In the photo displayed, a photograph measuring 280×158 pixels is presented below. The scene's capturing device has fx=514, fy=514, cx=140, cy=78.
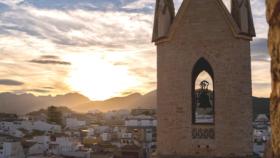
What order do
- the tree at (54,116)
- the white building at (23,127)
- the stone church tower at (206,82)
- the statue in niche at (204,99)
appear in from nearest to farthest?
the stone church tower at (206,82)
the statue in niche at (204,99)
the white building at (23,127)
the tree at (54,116)

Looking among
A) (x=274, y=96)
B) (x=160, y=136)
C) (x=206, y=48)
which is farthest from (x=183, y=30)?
(x=274, y=96)

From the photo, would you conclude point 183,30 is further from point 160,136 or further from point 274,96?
point 274,96

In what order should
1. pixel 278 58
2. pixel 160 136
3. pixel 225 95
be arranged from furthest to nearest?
pixel 160 136 → pixel 225 95 → pixel 278 58

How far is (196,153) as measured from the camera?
12477 millimetres

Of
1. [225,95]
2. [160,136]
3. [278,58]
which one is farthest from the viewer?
[160,136]


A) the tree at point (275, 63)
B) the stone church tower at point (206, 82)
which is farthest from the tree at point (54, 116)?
the tree at point (275, 63)

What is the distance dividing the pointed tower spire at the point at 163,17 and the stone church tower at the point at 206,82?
176 mm

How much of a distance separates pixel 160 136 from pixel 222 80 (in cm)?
221

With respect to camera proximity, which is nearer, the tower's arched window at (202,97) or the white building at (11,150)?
the tower's arched window at (202,97)

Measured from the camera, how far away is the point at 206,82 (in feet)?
43.3

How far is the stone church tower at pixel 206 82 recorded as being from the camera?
12.3 metres

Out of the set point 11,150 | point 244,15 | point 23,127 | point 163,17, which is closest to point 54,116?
point 23,127

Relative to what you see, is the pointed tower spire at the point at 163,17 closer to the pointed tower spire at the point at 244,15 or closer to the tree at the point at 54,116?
the pointed tower spire at the point at 244,15

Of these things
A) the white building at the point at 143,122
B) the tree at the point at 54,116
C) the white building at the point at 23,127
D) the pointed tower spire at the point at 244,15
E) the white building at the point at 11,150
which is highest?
the pointed tower spire at the point at 244,15
